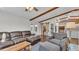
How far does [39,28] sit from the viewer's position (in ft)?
6.46

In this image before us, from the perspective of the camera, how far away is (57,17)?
6.33 feet

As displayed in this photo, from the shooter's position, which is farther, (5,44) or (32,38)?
(32,38)

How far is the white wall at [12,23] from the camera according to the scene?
1865 millimetres

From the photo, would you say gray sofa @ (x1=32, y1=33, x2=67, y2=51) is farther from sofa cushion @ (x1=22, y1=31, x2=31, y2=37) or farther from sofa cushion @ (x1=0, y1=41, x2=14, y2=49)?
sofa cushion @ (x1=0, y1=41, x2=14, y2=49)

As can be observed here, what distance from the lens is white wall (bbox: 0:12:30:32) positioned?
6.12 feet

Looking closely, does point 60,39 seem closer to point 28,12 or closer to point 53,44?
point 53,44

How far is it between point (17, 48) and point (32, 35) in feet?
1.00

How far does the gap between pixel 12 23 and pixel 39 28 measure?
1.38ft

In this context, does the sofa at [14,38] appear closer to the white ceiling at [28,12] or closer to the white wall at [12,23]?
the white wall at [12,23]

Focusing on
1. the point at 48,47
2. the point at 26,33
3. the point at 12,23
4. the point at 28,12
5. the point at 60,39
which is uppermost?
the point at 28,12

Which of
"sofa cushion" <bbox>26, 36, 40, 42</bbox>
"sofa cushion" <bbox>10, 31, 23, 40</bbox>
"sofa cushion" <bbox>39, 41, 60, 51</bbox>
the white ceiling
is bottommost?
"sofa cushion" <bbox>39, 41, 60, 51</bbox>

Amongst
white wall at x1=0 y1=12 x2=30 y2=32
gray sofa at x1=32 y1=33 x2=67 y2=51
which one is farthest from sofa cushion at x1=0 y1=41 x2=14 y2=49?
gray sofa at x1=32 y1=33 x2=67 y2=51

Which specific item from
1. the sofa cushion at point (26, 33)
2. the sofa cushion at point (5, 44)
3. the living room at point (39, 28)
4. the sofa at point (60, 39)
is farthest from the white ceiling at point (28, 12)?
the sofa cushion at point (5, 44)

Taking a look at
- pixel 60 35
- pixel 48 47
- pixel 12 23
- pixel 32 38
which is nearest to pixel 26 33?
pixel 32 38
